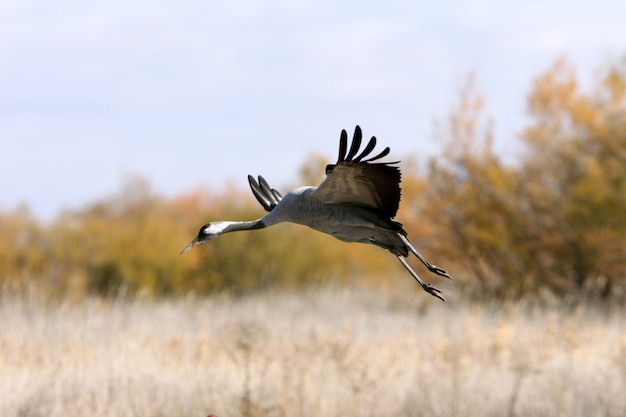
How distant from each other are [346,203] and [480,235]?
1095cm

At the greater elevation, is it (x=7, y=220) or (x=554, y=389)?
(x=7, y=220)

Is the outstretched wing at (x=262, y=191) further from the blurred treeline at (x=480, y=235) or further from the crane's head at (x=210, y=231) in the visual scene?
the blurred treeline at (x=480, y=235)

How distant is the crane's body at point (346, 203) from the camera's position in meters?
2.87

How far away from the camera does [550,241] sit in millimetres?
13469

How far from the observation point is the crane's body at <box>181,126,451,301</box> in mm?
2873

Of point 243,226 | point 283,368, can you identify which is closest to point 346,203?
point 243,226

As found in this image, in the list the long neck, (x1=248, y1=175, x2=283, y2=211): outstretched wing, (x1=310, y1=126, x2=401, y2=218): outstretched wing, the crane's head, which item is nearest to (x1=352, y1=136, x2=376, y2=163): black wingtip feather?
(x1=310, y1=126, x2=401, y2=218): outstretched wing

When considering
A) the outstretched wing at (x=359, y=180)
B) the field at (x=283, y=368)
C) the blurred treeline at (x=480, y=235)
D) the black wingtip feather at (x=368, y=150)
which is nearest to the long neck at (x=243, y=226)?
the outstretched wing at (x=359, y=180)

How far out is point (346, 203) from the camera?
2990 mm

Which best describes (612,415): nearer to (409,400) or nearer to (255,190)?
(409,400)

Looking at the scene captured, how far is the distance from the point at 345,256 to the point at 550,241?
14.4 feet

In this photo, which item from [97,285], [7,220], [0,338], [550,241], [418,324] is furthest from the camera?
[7,220]

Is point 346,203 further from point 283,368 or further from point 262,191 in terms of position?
point 283,368

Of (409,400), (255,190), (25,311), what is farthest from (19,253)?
(255,190)
